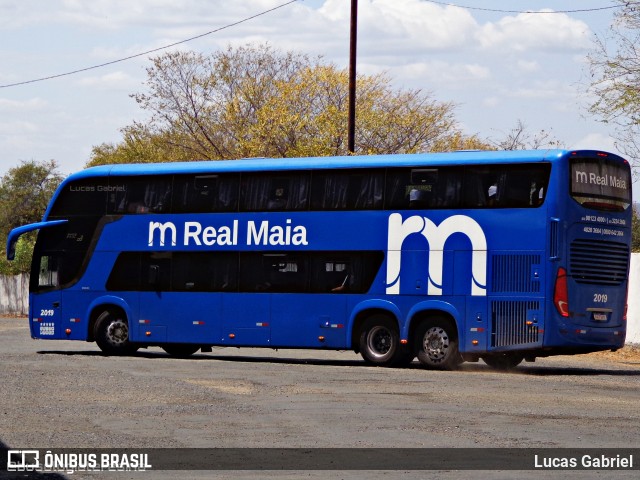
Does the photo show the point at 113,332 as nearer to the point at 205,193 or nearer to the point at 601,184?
the point at 205,193

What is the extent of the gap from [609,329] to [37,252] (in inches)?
495

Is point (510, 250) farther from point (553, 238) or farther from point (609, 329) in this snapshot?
point (609, 329)

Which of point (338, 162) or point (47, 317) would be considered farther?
point (47, 317)

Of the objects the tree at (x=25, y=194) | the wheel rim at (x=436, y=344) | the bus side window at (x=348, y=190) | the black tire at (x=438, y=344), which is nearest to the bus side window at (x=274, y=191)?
the bus side window at (x=348, y=190)

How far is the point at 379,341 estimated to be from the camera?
1008 inches

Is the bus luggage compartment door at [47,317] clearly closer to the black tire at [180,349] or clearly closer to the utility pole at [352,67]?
the black tire at [180,349]

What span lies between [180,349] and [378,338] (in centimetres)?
589

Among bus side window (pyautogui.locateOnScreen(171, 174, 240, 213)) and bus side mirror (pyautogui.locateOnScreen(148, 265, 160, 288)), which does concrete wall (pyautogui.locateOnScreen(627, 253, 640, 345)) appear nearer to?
bus side window (pyautogui.locateOnScreen(171, 174, 240, 213))

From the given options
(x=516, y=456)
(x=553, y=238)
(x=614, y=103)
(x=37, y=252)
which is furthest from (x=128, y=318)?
(x=516, y=456)

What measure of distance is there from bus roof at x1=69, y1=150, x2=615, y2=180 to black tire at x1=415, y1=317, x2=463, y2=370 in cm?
294

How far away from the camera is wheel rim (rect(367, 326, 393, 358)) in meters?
25.5

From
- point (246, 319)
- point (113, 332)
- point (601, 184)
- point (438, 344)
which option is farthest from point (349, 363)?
point (601, 184)

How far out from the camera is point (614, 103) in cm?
3152

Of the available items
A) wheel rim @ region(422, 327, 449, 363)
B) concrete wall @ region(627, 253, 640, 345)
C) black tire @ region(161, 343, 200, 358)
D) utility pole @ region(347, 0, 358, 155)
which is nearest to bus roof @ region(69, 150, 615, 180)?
wheel rim @ region(422, 327, 449, 363)
